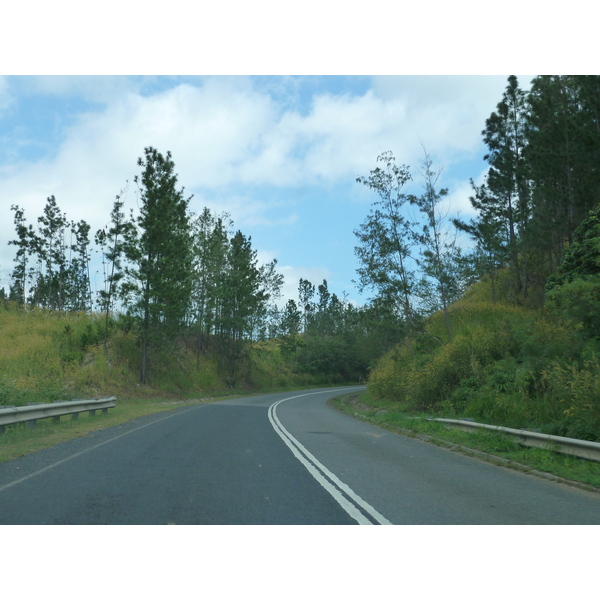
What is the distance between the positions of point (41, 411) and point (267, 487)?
9389 millimetres

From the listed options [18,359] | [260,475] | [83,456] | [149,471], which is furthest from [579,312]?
[18,359]

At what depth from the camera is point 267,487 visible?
25.0 ft

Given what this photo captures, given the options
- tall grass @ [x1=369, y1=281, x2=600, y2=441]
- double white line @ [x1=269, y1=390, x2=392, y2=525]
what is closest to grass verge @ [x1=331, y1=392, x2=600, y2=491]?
tall grass @ [x1=369, y1=281, x2=600, y2=441]

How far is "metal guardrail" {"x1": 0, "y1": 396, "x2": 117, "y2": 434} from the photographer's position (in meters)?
12.6

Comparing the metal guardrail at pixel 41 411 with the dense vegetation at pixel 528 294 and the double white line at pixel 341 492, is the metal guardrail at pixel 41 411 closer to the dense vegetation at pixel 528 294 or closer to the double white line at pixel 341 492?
Answer: the double white line at pixel 341 492

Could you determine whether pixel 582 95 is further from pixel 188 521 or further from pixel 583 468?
pixel 188 521

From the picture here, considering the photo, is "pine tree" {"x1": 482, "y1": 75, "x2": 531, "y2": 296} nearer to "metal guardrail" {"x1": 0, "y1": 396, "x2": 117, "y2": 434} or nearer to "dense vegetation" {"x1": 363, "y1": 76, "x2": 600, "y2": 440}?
"dense vegetation" {"x1": 363, "y1": 76, "x2": 600, "y2": 440}

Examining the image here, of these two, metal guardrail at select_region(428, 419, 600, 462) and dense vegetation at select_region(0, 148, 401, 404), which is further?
dense vegetation at select_region(0, 148, 401, 404)

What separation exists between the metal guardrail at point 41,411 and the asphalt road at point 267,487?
189 cm

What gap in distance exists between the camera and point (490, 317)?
26531mm

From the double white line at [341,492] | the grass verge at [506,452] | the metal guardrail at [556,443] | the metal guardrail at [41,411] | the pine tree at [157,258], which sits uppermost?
the pine tree at [157,258]

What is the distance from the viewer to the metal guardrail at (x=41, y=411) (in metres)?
12.6

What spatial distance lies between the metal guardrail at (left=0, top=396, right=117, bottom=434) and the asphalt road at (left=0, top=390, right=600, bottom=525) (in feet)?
6.20

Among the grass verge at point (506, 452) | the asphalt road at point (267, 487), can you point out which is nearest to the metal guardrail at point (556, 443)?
the grass verge at point (506, 452)
